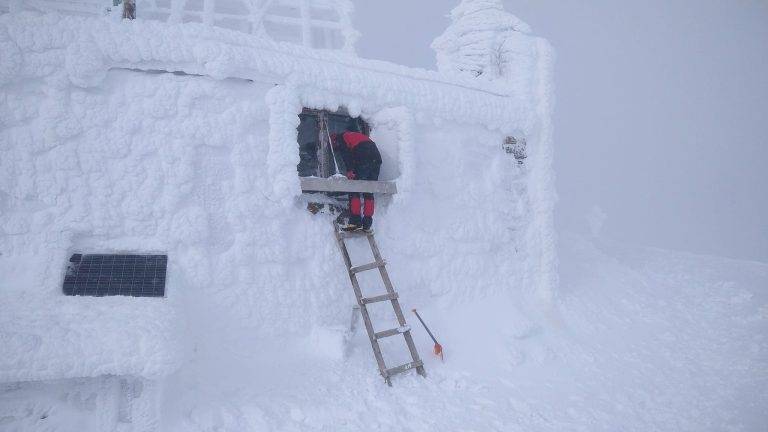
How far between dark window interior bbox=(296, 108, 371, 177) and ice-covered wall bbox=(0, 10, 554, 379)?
12.3 inches

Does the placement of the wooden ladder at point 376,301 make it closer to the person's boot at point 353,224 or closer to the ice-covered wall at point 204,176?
the person's boot at point 353,224

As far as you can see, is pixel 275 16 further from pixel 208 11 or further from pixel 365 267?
pixel 365 267

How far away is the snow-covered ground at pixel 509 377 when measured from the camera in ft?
12.2

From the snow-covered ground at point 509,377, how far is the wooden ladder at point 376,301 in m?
0.14

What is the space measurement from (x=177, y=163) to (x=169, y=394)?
2170 millimetres

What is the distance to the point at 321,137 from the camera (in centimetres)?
539

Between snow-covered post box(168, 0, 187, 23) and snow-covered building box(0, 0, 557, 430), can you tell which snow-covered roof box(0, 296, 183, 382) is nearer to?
snow-covered building box(0, 0, 557, 430)

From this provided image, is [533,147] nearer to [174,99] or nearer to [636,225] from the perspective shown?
[174,99]

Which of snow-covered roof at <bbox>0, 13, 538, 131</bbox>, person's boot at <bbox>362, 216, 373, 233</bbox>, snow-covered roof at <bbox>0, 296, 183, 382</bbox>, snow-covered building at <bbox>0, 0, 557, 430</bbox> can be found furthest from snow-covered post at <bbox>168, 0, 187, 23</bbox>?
snow-covered roof at <bbox>0, 296, 183, 382</bbox>

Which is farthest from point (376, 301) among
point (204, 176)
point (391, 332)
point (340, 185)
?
point (204, 176)

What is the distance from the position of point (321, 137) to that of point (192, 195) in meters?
1.76

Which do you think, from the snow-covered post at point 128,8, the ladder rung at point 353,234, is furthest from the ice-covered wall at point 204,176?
the snow-covered post at point 128,8

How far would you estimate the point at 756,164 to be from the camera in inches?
2219

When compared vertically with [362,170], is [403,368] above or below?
below
